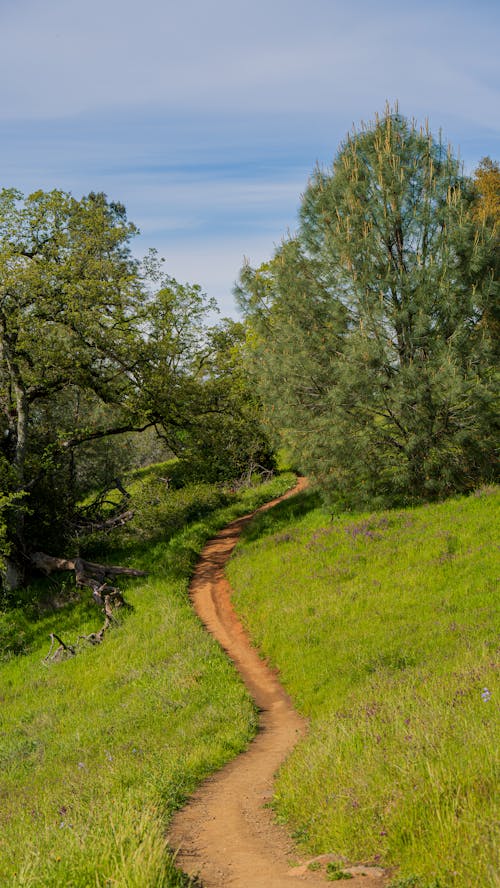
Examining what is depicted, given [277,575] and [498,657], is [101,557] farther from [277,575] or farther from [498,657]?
[498,657]

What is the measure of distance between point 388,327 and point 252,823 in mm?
15117

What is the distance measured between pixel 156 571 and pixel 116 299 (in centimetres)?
958

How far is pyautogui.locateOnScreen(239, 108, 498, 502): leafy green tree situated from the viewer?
1958 centimetres

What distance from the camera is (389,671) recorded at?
487 inches

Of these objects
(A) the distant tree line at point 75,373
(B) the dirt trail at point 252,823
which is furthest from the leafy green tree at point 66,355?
(B) the dirt trail at point 252,823

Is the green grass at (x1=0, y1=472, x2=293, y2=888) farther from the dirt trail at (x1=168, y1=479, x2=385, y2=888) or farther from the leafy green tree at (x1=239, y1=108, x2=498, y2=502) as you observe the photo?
the leafy green tree at (x1=239, y1=108, x2=498, y2=502)

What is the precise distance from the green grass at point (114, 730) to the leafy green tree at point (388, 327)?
6.89 metres

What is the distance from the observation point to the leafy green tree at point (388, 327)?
19.6m

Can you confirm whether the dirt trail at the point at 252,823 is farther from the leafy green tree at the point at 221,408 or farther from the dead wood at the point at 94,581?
the leafy green tree at the point at 221,408

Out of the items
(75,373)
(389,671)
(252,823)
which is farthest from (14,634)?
(252,823)

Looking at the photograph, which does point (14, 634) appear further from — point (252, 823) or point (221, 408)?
point (252, 823)

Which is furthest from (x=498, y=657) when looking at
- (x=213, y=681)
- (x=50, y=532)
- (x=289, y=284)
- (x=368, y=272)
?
(x=50, y=532)

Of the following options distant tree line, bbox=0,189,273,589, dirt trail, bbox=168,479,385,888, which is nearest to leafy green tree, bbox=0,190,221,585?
distant tree line, bbox=0,189,273,589

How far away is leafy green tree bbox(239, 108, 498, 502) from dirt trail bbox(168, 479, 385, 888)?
26.3ft
